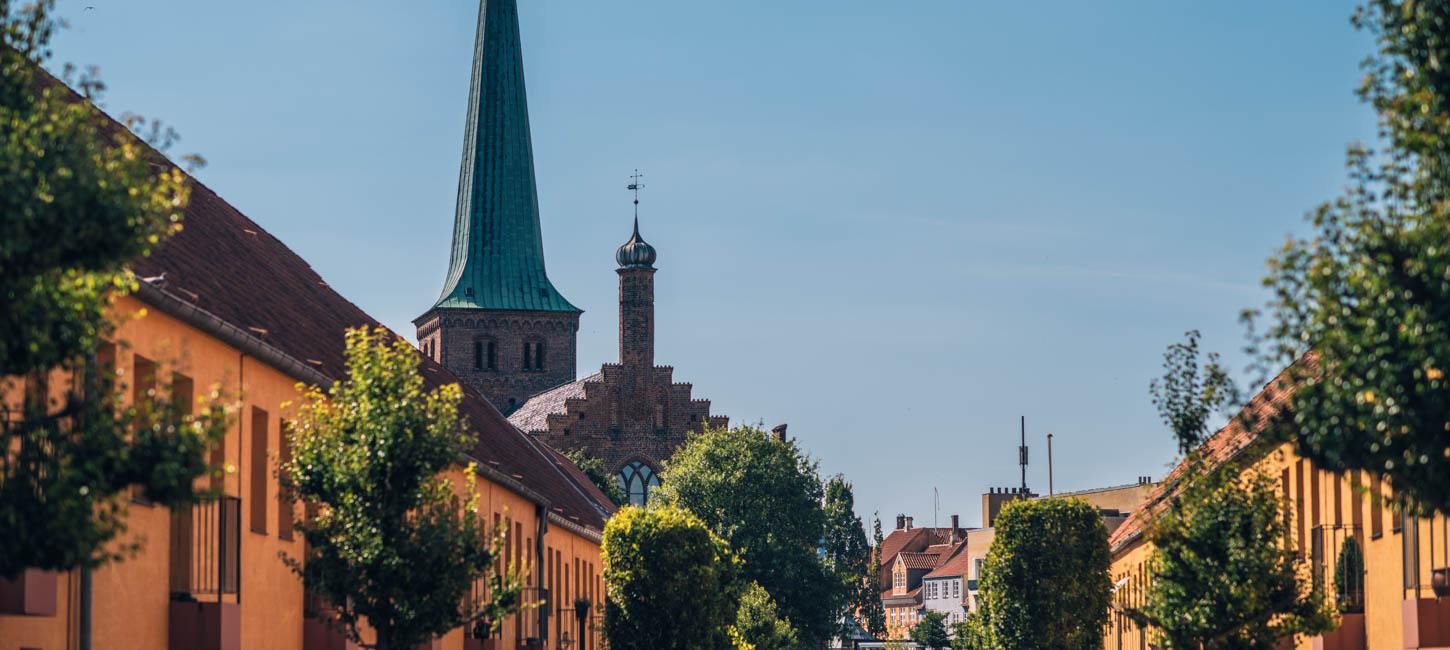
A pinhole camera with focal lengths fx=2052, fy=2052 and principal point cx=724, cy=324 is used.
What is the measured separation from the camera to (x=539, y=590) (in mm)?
45469

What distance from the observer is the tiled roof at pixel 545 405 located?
12356 cm

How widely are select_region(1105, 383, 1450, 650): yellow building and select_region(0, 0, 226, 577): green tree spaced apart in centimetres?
1468

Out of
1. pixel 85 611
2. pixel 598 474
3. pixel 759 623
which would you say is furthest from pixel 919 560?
pixel 85 611

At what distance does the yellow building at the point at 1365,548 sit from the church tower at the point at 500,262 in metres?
99.5

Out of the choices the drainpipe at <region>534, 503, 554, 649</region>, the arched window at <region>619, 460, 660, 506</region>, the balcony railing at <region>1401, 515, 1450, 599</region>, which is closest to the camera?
the balcony railing at <region>1401, 515, 1450, 599</region>

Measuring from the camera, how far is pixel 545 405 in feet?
423

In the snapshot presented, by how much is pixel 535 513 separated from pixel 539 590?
78.1 inches

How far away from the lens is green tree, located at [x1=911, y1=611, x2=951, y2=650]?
152750mm

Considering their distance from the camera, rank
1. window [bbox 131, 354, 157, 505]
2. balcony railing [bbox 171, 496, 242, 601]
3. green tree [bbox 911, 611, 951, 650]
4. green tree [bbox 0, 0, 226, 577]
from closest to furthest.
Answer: green tree [bbox 0, 0, 226, 577] → window [bbox 131, 354, 157, 505] → balcony railing [bbox 171, 496, 242, 601] → green tree [bbox 911, 611, 951, 650]

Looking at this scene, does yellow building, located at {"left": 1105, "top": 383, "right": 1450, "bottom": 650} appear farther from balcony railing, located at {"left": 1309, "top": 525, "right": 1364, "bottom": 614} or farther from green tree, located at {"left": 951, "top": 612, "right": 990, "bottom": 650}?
green tree, located at {"left": 951, "top": 612, "right": 990, "bottom": 650}

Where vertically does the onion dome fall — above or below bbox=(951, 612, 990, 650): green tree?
above

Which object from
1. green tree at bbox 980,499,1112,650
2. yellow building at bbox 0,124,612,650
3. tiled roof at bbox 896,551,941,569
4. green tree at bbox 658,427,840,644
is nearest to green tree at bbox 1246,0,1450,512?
yellow building at bbox 0,124,612,650

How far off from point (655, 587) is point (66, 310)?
38324 mm

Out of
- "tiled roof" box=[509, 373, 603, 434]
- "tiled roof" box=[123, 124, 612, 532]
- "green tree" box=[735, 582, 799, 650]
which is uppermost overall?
"tiled roof" box=[509, 373, 603, 434]
